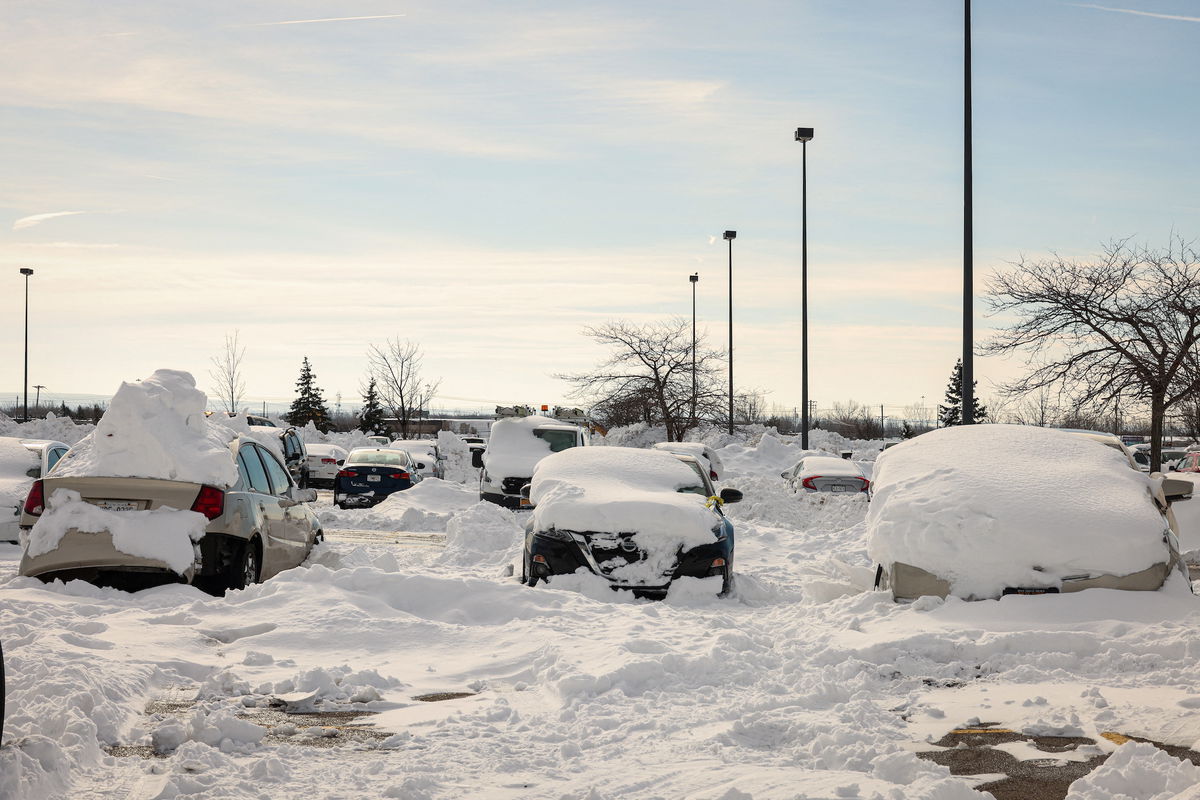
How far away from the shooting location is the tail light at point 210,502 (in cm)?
886

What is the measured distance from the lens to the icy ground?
4.62m

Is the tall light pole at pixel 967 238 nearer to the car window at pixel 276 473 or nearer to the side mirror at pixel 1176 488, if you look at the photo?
the side mirror at pixel 1176 488

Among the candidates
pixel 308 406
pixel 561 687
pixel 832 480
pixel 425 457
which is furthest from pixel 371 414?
pixel 561 687

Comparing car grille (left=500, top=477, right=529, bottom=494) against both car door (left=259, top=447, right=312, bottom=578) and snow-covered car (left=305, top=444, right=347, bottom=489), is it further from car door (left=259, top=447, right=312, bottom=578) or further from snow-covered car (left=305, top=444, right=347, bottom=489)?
snow-covered car (left=305, top=444, right=347, bottom=489)

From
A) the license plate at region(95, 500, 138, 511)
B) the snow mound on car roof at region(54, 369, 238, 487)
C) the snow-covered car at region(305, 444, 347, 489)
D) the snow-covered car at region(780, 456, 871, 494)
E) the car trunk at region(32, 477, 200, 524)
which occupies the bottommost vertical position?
A: the snow-covered car at region(305, 444, 347, 489)

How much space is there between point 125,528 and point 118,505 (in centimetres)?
24

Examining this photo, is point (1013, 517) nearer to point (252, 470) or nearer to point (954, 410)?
point (252, 470)

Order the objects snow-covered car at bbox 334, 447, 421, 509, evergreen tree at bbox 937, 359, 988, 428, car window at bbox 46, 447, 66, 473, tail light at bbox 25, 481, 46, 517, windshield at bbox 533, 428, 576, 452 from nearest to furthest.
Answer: tail light at bbox 25, 481, 46, 517 < car window at bbox 46, 447, 66, 473 < windshield at bbox 533, 428, 576, 452 < snow-covered car at bbox 334, 447, 421, 509 < evergreen tree at bbox 937, 359, 988, 428

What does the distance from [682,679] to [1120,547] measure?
3754 millimetres

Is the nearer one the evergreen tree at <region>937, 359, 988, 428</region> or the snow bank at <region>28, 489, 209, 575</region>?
the snow bank at <region>28, 489, 209, 575</region>

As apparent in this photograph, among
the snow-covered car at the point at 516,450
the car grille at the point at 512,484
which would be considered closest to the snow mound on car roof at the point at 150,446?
the snow-covered car at the point at 516,450

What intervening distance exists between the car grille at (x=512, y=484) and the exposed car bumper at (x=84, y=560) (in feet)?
40.0

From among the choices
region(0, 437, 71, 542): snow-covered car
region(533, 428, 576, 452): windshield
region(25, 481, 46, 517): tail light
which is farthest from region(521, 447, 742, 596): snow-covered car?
region(533, 428, 576, 452): windshield

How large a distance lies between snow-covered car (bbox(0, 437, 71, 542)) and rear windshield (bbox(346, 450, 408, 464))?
35.9 feet
